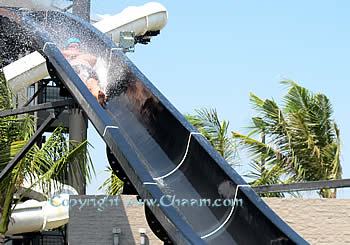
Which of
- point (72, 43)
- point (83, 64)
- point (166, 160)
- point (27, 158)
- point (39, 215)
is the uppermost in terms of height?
point (72, 43)

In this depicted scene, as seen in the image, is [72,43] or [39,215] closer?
[72,43]

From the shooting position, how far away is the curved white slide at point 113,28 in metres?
15.1

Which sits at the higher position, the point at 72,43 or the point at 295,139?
the point at 72,43

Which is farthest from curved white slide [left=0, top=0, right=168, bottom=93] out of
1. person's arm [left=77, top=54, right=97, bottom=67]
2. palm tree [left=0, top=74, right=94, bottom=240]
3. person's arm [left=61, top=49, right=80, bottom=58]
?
person's arm [left=77, top=54, right=97, bottom=67]

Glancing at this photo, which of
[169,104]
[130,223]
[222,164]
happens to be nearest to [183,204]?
[222,164]

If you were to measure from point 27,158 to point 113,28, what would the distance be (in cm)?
926

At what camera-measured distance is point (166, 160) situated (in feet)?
26.4

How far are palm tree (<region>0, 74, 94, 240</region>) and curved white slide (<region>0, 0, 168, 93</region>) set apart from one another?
3.88m

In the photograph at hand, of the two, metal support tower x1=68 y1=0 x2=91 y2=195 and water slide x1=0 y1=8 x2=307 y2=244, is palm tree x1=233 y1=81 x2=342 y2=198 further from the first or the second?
water slide x1=0 y1=8 x2=307 y2=244

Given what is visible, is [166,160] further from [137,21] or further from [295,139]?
[137,21]

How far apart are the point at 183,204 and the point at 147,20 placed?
45.2ft

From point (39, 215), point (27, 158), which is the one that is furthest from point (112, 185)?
point (27, 158)

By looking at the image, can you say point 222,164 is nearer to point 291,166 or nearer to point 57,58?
point 57,58

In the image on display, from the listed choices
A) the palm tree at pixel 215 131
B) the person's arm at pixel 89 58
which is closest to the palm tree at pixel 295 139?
the palm tree at pixel 215 131
